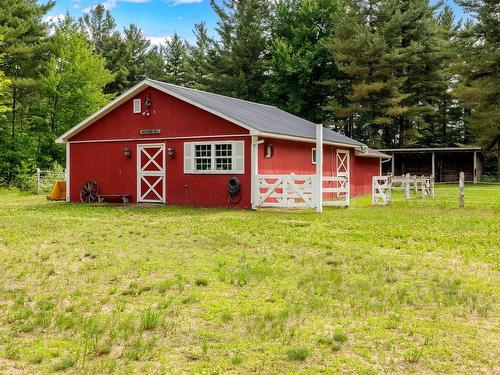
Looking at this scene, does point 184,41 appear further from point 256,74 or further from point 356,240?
point 356,240

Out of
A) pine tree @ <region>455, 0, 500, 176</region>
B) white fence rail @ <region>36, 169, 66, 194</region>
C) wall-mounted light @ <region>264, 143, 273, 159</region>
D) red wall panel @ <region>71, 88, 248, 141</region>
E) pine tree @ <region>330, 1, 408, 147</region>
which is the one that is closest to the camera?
wall-mounted light @ <region>264, 143, 273, 159</region>

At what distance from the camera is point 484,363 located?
3.70 m

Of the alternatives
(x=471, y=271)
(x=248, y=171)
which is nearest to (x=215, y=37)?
(x=248, y=171)

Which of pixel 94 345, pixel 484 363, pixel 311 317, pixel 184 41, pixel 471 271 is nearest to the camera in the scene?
pixel 484 363

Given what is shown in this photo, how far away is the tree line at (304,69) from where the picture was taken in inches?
1271

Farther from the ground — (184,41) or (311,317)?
(184,41)

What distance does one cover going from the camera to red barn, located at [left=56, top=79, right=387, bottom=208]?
15.9 metres

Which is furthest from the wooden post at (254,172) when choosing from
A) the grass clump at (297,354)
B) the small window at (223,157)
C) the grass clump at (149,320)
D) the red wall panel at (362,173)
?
the grass clump at (297,354)

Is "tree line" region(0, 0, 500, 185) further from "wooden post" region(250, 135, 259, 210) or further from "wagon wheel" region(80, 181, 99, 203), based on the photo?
"wooden post" region(250, 135, 259, 210)

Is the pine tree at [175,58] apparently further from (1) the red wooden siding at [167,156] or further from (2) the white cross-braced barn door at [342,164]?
(1) the red wooden siding at [167,156]

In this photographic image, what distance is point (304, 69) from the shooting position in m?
39.0

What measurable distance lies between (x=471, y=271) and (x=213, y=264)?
338 centimetres

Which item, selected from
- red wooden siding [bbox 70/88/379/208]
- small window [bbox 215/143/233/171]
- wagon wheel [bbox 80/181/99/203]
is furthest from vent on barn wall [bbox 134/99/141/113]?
small window [bbox 215/143/233/171]

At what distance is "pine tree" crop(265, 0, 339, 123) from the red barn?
2037cm
